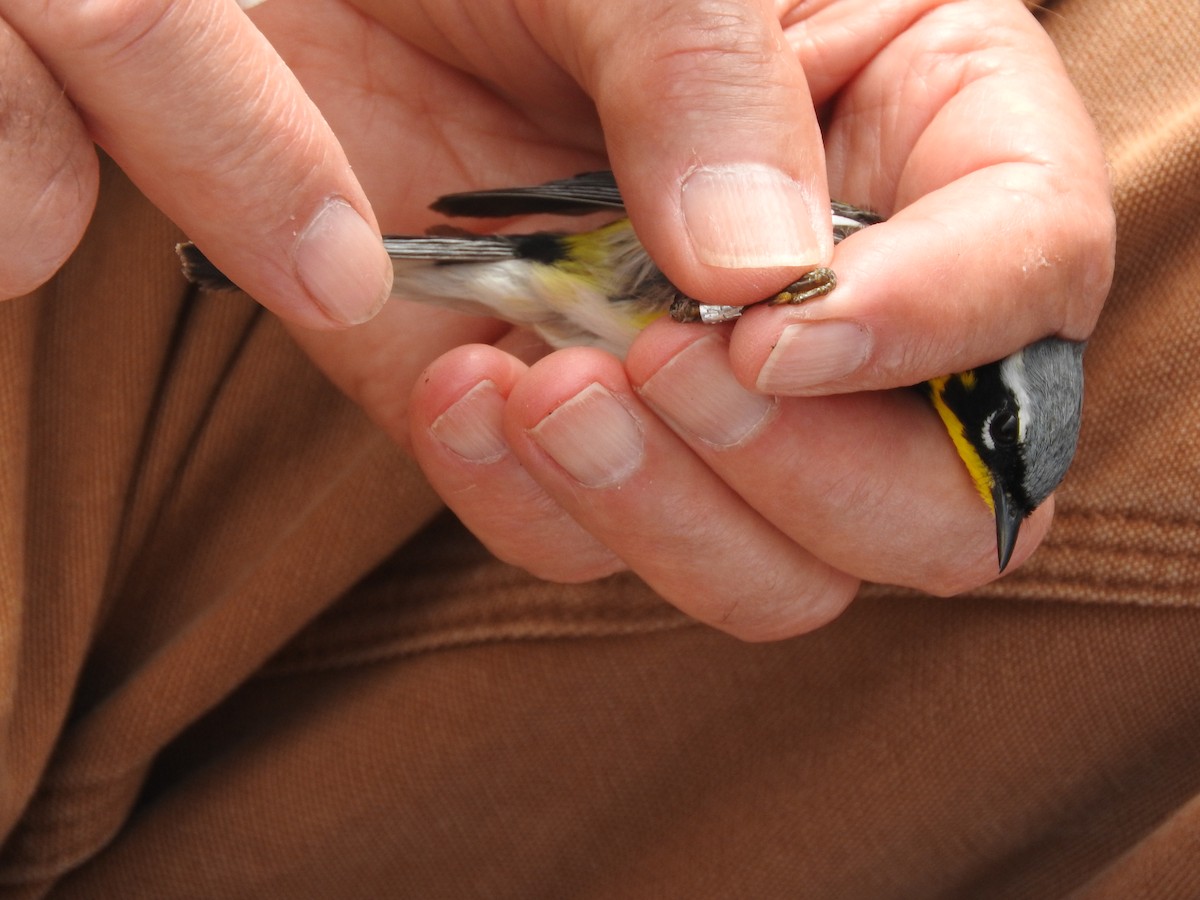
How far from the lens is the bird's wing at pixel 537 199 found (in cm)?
161

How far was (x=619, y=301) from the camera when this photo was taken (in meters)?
1.78

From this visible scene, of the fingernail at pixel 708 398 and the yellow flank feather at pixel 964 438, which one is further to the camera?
the yellow flank feather at pixel 964 438

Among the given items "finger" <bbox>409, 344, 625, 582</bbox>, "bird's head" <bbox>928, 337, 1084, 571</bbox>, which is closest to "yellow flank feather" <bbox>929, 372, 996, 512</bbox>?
"bird's head" <bbox>928, 337, 1084, 571</bbox>

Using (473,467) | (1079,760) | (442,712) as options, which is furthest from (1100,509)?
(442,712)

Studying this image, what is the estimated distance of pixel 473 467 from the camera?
152 centimetres

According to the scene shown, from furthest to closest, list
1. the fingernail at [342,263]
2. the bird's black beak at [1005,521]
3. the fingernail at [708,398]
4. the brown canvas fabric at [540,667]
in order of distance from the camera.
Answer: the brown canvas fabric at [540,667] → the bird's black beak at [1005,521] → the fingernail at [708,398] → the fingernail at [342,263]

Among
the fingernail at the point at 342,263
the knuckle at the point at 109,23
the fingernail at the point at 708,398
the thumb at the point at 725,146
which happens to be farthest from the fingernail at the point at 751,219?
the knuckle at the point at 109,23

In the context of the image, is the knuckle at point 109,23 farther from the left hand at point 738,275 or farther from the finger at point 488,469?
the finger at point 488,469

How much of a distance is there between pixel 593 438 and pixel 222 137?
2.02 ft

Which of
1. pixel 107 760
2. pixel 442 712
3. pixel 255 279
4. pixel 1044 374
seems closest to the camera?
pixel 255 279

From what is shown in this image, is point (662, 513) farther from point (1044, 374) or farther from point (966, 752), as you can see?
point (966, 752)

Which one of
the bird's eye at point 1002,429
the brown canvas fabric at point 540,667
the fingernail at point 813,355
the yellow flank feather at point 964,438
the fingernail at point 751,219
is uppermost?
the fingernail at point 751,219

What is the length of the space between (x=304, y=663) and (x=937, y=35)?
1511mm

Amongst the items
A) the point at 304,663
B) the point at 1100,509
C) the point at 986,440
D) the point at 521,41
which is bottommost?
the point at 304,663
